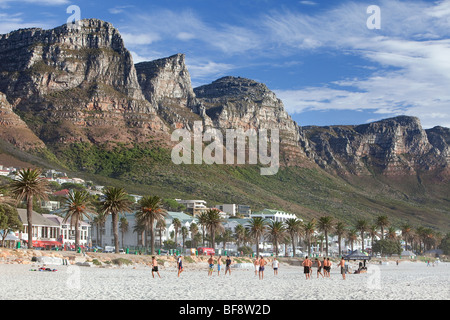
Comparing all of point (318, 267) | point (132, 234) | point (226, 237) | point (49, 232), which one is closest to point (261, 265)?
point (318, 267)

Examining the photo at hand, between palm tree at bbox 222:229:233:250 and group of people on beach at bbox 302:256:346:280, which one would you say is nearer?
group of people on beach at bbox 302:256:346:280

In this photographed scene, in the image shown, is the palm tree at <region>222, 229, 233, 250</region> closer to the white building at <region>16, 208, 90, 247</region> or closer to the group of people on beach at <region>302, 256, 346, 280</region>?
the white building at <region>16, 208, 90, 247</region>

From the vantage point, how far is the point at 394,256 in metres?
138

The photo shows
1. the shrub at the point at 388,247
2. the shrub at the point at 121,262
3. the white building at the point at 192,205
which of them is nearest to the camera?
the shrub at the point at 121,262

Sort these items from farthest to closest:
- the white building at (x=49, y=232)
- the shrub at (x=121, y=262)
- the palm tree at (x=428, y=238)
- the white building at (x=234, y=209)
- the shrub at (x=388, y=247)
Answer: the white building at (x=234, y=209)
the palm tree at (x=428, y=238)
the shrub at (x=388, y=247)
the white building at (x=49, y=232)
the shrub at (x=121, y=262)

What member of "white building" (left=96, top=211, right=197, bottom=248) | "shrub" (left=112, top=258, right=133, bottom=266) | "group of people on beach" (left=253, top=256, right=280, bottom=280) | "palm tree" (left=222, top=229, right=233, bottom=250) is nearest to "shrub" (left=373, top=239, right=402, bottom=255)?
"palm tree" (left=222, top=229, right=233, bottom=250)

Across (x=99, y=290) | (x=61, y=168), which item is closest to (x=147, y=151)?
(x=61, y=168)

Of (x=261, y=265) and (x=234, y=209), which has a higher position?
(x=234, y=209)

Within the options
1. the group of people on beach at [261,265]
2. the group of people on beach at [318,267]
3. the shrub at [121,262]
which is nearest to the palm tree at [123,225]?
the shrub at [121,262]

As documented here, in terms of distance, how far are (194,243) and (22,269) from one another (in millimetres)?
76794

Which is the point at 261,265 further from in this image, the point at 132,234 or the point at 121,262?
the point at 132,234

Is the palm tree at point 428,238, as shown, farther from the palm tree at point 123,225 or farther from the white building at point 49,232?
the white building at point 49,232

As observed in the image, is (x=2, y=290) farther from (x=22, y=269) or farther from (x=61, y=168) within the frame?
(x=61, y=168)

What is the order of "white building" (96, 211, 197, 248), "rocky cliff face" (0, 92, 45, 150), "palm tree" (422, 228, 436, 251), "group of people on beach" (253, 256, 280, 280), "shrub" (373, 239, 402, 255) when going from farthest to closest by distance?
"rocky cliff face" (0, 92, 45, 150) < "palm tree" (422, 228, 436, 251) < "shrub" (373, 239, 402, 255) < "white building" (96, 211, 197, 248) < "group of people on beach" (253, 256, 280, 280)
